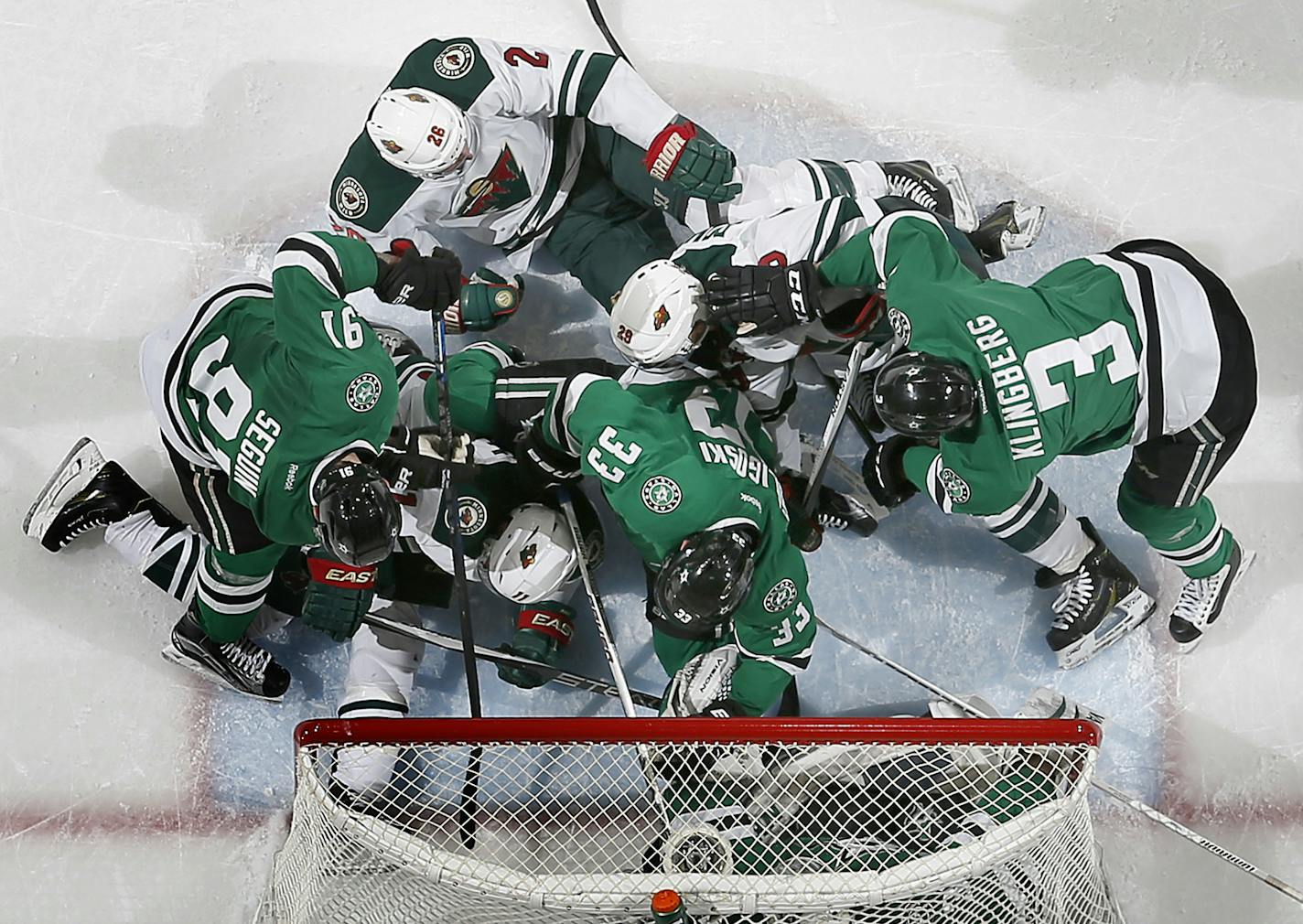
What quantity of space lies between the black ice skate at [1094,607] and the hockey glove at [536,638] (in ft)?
4.49

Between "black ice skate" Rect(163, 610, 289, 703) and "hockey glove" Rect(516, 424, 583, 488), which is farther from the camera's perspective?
"black ice skate" Rect(163, 610, 289, 703)

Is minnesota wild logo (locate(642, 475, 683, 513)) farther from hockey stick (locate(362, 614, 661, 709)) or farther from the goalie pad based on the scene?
hockey stick (locate(362, 614, 661, 709))

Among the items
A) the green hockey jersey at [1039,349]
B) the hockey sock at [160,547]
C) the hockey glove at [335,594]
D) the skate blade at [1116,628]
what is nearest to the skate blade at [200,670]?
the hockey sock at [160,547]

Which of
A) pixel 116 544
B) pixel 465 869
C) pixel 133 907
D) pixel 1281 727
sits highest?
pixel 465 869

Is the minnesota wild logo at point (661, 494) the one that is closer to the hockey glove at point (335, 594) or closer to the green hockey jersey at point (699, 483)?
the green hockey jersey at point (699, 483)

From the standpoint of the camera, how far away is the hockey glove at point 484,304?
10.7 ft

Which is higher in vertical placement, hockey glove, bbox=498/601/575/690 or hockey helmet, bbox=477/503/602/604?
hockey helmet, bbox=477/503/602/604

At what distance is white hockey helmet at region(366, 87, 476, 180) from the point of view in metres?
2.90

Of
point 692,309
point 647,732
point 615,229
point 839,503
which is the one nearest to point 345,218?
point 615,229

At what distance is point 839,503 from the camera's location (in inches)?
135

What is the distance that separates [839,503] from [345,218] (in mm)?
1515

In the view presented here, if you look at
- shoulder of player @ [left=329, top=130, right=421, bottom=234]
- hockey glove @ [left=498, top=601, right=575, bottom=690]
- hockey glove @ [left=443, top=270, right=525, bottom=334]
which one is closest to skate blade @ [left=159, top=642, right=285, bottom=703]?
hockey glove @ [left=498, top=601, right=575, bottom=690]

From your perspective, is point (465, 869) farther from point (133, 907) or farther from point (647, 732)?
point (133, 907)

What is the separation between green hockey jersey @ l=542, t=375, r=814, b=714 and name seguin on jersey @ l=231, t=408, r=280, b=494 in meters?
0.66
